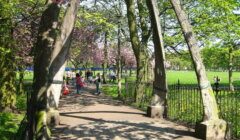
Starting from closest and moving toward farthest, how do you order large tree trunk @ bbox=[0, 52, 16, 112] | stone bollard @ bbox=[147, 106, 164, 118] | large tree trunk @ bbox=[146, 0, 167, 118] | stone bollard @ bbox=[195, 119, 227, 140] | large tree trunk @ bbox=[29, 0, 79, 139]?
large tree trunk @ bbox=[29, 0, 79, 139] < stone bollard @ bbox=[195, 119, 227, 140] < large tree trunk @ bbox=[146, 0, 167, 118] < stone bollard @ bbox=[147, 106, 164, 118] < large tree trunk @ bbox=[0, 52, 16, 112]

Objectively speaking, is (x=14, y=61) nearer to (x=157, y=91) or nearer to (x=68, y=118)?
(x=68, y=118)

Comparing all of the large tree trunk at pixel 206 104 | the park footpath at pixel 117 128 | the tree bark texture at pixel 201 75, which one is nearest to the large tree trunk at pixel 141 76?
the park footpath at pixel 117 128

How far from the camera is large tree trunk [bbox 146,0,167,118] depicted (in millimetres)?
13523

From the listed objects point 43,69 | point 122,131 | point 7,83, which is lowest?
point 122,131

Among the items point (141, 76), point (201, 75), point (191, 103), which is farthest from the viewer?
point (141, 76)

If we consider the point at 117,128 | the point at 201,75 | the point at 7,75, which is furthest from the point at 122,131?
the point at 7,75

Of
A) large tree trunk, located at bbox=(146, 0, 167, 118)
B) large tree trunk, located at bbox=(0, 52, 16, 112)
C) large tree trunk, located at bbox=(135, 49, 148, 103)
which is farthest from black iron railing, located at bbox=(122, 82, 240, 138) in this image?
large tree trunk, located at bbox=(0, 52, 16, 112)

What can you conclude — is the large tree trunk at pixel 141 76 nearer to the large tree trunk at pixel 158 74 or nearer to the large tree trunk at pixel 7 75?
the large tree trunk at pixel 158 74

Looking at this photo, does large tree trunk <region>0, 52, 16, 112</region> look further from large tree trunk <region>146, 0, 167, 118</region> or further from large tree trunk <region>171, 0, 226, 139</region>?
large tree trunk <region>171, 0, 226, 139</region>

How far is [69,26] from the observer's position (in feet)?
39.3

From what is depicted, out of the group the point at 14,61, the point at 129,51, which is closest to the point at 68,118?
the point at 14,61

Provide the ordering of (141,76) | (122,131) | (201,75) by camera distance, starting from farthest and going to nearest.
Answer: (141,76) < (122,131) < (201,75)

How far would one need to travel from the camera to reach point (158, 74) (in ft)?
45.3

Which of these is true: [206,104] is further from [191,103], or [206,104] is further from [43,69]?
[43,69]
